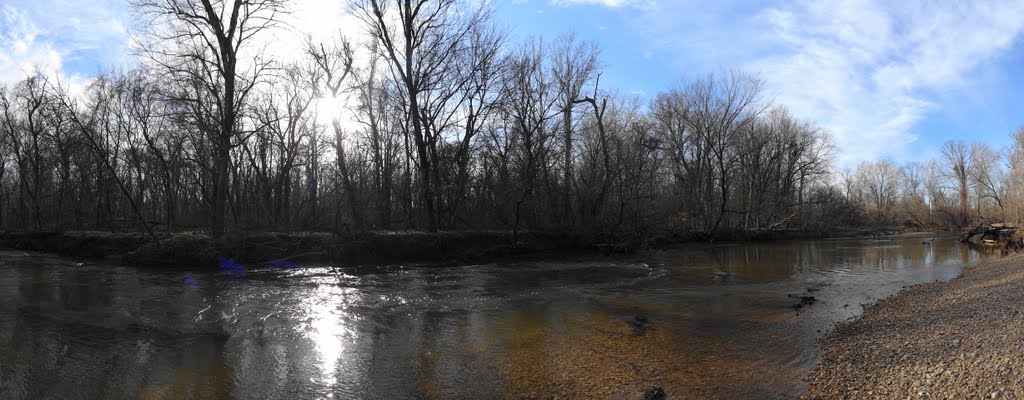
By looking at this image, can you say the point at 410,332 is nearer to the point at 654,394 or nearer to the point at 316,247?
the point at 654,394

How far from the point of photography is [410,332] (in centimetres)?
922

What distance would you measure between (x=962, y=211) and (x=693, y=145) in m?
40.2

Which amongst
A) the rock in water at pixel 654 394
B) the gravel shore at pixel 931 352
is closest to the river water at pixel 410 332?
the rock in water at pixel 654 394

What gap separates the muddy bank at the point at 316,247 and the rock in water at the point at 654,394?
15.4 m

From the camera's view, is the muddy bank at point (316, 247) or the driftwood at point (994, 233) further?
the driftwood at point (994, 233)

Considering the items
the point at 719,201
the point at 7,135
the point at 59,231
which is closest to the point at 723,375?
the point at 59,231

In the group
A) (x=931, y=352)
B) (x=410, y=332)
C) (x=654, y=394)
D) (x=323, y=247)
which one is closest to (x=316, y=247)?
(x=323, y=247)

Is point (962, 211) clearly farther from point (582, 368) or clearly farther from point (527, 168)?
point (582, 368)

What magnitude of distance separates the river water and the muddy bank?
1.82 m

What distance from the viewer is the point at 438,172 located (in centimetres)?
2531

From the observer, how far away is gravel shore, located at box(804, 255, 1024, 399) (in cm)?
493

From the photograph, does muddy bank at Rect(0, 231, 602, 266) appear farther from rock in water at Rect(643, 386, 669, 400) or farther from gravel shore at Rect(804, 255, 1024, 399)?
rock in water at Rect(643, 386, 669, 400)

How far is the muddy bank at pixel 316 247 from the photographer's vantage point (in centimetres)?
1859

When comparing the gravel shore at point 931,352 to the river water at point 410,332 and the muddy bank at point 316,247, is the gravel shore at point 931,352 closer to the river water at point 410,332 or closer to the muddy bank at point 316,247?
the river water at point 410,332
